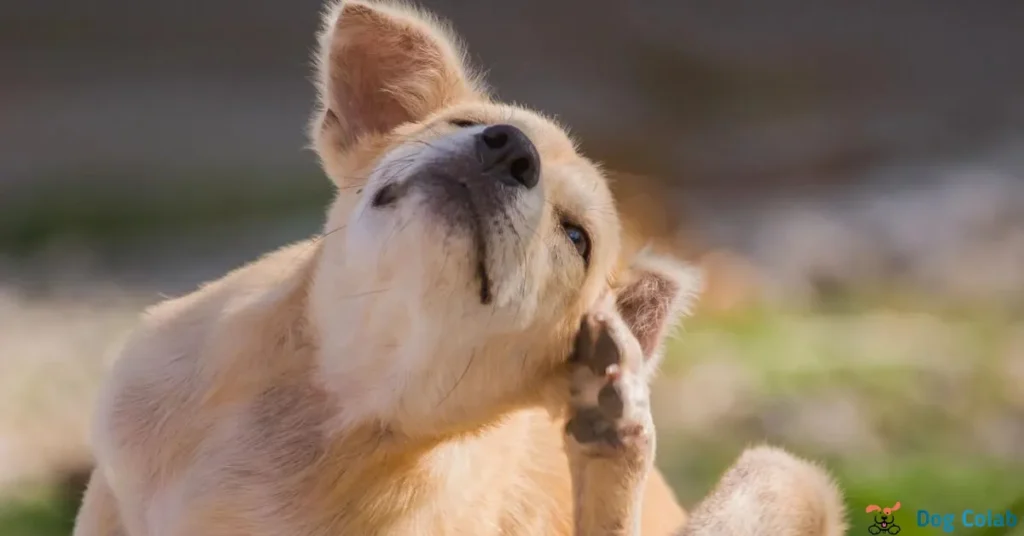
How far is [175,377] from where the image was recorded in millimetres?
1328

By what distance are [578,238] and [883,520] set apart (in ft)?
3.66

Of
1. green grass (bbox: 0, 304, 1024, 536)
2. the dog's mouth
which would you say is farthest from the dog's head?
green grass (bbox: 0, 304, 1024, 536)

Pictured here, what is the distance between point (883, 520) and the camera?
194 cm

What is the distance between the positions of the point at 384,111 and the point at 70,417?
38.4 inches

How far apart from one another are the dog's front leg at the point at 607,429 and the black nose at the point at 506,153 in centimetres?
23

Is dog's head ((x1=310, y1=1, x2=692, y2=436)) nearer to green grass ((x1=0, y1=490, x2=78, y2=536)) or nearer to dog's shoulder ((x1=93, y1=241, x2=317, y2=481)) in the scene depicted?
dog's shoulder ((x1=93, y1=241, x2=317, y2=481))

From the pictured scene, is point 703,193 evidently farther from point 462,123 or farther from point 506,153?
point 506,153

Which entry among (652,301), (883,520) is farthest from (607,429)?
(883,520)

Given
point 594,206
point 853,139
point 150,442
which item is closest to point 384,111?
point 594,206

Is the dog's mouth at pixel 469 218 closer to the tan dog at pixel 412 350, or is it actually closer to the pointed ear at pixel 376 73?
the tan dog at pixel 412 350

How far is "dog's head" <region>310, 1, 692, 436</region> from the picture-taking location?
1.05 m

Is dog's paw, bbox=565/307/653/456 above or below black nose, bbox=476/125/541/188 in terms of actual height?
below

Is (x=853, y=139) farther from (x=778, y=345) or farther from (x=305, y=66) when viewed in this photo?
(x=305, y=66)

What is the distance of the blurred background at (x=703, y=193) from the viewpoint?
207 centimetres
